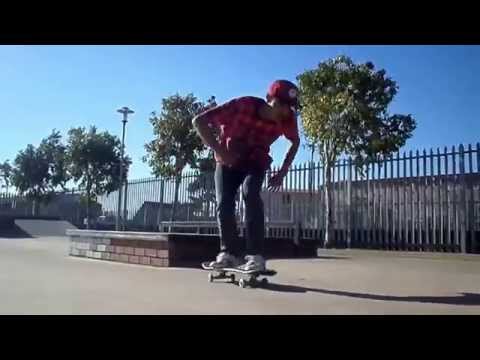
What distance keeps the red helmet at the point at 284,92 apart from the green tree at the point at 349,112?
10.8 metres

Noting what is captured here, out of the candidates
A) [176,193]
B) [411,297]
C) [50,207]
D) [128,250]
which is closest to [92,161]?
[50,207]

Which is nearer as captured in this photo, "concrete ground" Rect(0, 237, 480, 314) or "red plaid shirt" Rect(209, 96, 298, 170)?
"concrete ground" Rect(0, 237, 480, 314)

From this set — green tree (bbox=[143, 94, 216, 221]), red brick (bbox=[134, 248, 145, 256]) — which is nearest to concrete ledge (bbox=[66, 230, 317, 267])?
red brick (bbox=[134, 248, 145, 256])

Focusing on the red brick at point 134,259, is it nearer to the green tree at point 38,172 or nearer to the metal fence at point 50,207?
the metal fence at point 50,207

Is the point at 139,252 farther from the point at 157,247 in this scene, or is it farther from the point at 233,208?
the point at 233,208

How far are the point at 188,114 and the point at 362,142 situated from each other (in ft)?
30.3

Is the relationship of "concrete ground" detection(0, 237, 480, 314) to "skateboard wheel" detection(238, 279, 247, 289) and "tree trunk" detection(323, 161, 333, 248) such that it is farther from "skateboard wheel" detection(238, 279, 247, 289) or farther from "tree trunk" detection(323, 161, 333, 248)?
"tree trunk" detection(323, 161, 333, 248)

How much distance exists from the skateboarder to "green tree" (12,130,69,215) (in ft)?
94.2

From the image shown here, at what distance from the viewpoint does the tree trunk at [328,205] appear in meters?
12.0

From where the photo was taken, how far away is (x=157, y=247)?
5500 millimetres

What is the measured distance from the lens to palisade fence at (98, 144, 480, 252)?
9.86m

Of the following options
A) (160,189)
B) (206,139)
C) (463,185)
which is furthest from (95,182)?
(206,139)
